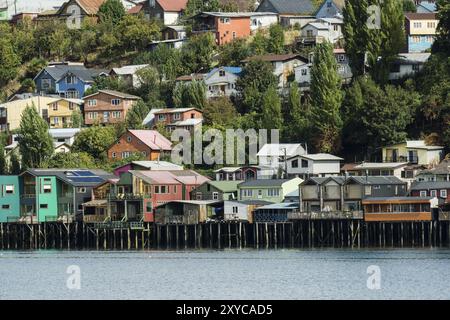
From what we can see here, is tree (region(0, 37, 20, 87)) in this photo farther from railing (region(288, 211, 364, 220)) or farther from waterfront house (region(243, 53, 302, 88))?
railing (region(288, 211, 364, 220))

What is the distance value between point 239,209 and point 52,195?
13830 millimetres

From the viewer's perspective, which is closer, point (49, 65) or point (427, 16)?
point (427, 16)

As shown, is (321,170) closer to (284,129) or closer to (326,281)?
(284,129)

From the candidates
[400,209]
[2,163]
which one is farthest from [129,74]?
[400,209]

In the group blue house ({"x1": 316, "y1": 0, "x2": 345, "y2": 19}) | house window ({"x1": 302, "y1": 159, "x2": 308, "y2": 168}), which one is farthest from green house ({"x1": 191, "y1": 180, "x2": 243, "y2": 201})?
blue house ({"x1": 316, "y1": 0, "x2": 345, "y2": 19})

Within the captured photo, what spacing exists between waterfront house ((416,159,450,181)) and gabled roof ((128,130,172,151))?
21.8 metres

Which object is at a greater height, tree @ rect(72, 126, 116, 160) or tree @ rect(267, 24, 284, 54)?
tree @ rect(267, 24, 284, 54)

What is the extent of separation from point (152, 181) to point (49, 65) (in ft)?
126

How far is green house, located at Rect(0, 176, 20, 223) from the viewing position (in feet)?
296

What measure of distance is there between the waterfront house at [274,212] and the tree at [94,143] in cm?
2181

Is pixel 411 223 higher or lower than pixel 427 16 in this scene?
lower

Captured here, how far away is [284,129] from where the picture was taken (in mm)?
95750

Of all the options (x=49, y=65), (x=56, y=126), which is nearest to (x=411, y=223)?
(x=56, y=126)

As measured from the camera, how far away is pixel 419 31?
347 feet
